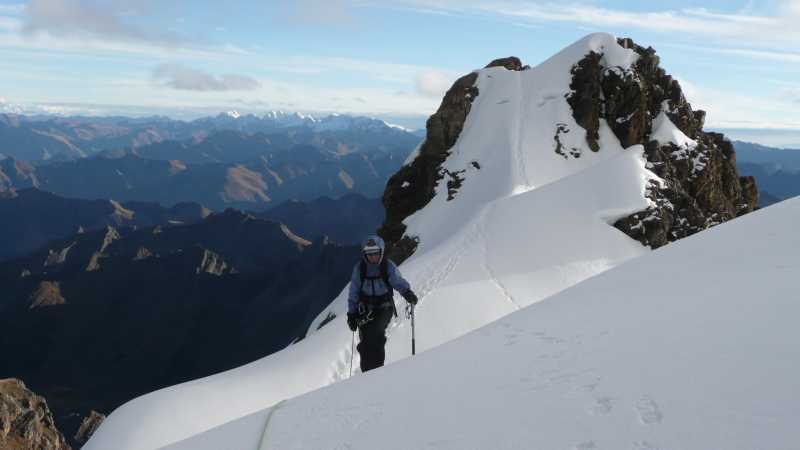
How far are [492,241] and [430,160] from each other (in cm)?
2150

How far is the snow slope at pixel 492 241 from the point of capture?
16703mm

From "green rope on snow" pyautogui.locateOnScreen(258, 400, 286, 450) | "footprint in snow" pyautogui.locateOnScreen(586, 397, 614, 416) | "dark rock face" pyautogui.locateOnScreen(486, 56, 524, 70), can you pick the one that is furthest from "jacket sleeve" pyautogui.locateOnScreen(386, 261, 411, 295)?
"dark rock face" pyautogui.locateOnScreen(486, 56, 524, 70)

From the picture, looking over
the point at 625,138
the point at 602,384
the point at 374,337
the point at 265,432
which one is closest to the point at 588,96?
the point at 625,138

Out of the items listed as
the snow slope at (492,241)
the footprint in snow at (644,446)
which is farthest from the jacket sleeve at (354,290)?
the footprint in snow at (644,446)

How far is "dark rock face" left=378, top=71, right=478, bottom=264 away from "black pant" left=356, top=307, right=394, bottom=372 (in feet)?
108

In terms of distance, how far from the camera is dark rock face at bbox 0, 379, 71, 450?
212 feet

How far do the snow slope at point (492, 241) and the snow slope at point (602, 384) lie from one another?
8409mm

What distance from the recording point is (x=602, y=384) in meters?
6.41

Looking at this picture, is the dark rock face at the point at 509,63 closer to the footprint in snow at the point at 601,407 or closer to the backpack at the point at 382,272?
the backpack at the point at 382,272

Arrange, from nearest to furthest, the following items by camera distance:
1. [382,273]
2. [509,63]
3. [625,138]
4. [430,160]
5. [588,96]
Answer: [382,273] → [625,138] → [588,96] → [430,160] → [509,63]

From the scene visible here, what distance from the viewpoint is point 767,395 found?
17.3ft

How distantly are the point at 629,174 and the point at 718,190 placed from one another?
15.8 meters

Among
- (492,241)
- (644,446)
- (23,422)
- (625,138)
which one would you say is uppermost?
(644,446)

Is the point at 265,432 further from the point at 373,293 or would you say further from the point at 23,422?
the point at 23,422
